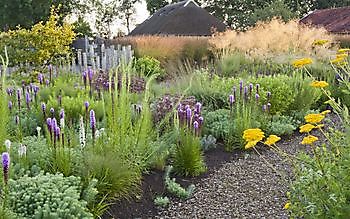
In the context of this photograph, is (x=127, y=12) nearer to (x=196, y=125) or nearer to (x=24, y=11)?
(x=24, y=11)

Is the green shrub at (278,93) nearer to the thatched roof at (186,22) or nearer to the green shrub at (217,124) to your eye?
the green shrub at (217,124)

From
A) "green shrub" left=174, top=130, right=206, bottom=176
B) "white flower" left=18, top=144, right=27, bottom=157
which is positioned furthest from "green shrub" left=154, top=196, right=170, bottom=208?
"white flower" left=18, top=144, right=27, bottom=157

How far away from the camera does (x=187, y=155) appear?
14.4ft

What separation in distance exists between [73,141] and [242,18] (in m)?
32.5

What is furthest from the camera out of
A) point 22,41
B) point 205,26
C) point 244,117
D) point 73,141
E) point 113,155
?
point 205,26

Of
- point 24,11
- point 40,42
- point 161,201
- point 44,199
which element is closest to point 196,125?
point 161,201

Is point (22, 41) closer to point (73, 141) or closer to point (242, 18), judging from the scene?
point (73, 141)

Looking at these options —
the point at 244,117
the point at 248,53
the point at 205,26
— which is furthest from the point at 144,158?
the point at 205,26

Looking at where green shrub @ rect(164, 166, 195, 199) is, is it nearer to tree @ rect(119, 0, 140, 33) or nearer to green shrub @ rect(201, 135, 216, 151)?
green shrub @ rect(201, 135, 216, 151)

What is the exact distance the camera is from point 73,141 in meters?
3.98

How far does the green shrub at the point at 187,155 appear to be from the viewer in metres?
4.38

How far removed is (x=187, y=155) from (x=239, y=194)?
0.61 metres

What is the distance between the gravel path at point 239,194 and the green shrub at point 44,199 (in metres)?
0.91

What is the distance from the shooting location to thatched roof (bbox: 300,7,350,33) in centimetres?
2269
